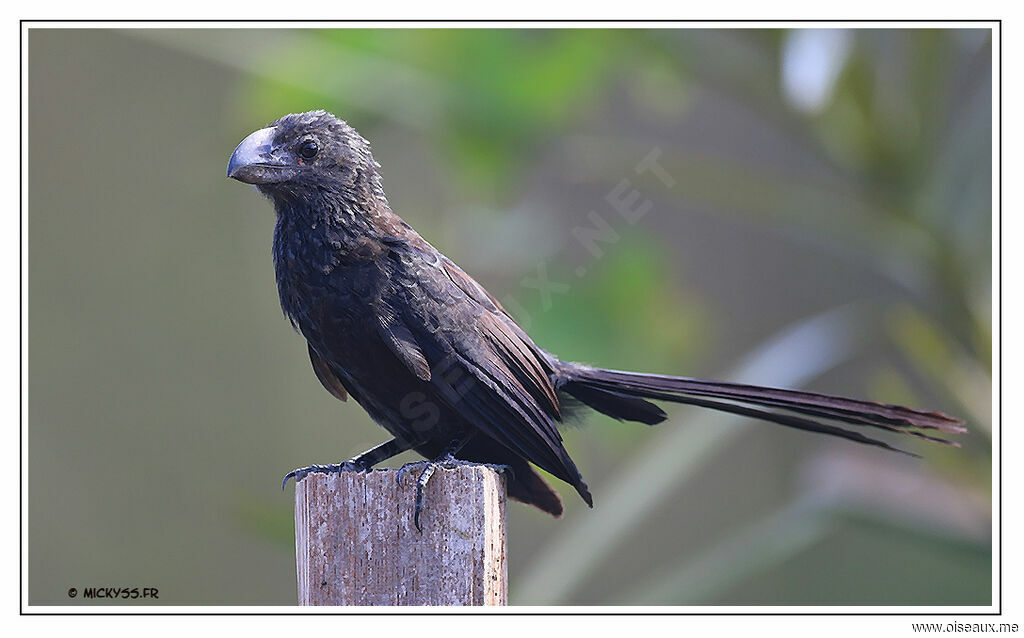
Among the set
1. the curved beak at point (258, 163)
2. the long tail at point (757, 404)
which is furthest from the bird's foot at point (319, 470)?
the curved beak at point (258, 163)

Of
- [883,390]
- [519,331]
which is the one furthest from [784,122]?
[519,331]

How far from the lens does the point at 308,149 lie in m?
2.56

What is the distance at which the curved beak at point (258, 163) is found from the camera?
2438 mm

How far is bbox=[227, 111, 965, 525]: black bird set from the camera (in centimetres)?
239

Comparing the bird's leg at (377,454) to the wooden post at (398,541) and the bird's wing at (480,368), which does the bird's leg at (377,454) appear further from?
the wooden post at (398,541)

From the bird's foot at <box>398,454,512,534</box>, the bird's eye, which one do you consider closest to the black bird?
the bird's eye

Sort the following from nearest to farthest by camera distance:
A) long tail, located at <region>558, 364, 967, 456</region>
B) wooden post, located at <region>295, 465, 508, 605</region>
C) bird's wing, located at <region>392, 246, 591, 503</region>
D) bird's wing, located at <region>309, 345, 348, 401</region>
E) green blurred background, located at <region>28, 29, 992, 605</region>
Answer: wooden post, located at <region>295, 465, 508, 605</region>
bird's wing, located at <region>392, 246, 591, 503</region>
long tail, located at <region>558, 364, 967, 456</region>
bird's wing, located at <region>309, 345, 348, 401</region>
green blurred background, located at <region>28, 29, 992, 605</region>

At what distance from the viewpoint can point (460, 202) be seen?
343 cm

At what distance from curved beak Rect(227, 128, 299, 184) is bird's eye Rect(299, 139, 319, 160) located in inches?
1.8

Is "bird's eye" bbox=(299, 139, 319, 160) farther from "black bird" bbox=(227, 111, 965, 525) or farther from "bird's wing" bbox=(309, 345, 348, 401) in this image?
"bird's wing" bbox=(309, 345, 348, 401)

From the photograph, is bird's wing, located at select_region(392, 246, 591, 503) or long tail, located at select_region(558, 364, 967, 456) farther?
long tail, located at select_region(558, 364, 967, 456)

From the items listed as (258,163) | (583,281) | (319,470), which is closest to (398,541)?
(319,470)

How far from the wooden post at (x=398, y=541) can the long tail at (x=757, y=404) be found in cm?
65

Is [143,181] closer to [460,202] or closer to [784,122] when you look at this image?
[460,202]
